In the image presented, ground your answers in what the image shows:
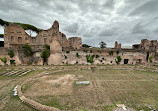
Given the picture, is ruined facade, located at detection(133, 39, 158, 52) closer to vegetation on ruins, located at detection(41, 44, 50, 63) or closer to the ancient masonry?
the ancient masonry

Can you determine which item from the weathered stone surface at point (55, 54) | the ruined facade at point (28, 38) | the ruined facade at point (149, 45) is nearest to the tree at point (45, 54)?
the weathered stone surface at point (55, 54)

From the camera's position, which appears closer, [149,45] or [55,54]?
[55,54]

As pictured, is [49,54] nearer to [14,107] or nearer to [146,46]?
[14,107]

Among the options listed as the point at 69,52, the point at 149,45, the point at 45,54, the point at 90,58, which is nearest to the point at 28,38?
the point at 45,54

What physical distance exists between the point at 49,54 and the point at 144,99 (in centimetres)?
1775

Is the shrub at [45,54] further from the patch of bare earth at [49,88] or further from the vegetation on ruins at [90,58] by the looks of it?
the patch of bare earth at [49,88]

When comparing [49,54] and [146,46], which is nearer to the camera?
[49,54]

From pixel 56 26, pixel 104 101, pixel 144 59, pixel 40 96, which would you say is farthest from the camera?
pixel 144 59

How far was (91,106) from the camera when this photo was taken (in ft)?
15.0

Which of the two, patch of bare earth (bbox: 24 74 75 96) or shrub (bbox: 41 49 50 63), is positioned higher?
shrub (bbox: 41 49 50 63)

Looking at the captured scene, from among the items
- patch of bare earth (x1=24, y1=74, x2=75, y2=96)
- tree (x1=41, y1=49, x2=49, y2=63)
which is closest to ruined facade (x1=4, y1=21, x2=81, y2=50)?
tree (x1=41, y1=49, x2=49, y2=63)

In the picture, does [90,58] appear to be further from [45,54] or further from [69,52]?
[45,54]

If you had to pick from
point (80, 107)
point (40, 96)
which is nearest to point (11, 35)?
point (40, 96)

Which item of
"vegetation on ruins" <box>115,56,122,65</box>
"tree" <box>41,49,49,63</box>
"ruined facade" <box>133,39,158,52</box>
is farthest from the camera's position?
"ruined facade" <box>133,39,158,52</box>
